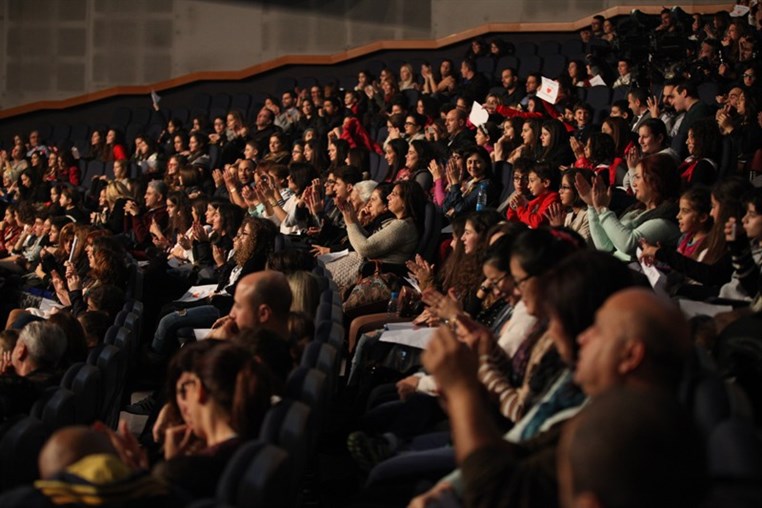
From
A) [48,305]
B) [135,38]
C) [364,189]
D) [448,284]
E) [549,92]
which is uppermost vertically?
[135,38]

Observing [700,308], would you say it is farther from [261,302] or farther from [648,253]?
[261,302]

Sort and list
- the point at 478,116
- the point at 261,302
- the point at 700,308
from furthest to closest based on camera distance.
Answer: the point at 478,116 < the point at 261,302 < the point at 700,308

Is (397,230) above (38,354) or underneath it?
above

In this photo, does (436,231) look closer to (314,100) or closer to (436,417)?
(436,417)

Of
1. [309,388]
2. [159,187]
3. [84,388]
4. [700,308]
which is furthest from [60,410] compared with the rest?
[159,187]

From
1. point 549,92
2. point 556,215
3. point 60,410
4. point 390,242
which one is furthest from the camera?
point 549,92

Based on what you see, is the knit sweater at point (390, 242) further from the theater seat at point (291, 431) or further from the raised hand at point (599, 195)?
the theater seat at point (291, 431)

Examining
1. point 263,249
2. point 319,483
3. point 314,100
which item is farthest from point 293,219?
point 314,100

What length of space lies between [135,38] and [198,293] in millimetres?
6477

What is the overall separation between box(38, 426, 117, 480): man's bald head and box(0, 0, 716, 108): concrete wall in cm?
854

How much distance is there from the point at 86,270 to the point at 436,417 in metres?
2.45

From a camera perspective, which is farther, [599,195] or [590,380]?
[599,195]

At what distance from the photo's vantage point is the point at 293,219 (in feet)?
14.8

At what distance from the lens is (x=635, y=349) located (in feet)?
3.80
